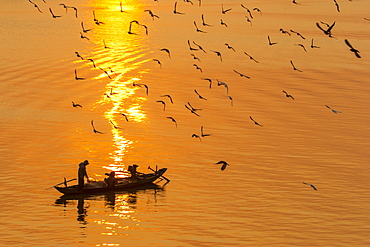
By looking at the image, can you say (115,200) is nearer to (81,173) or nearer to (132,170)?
(81,173)

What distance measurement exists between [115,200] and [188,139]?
732 inches

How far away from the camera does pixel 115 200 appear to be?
62188 millimetres

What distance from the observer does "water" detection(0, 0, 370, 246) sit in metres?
54.5

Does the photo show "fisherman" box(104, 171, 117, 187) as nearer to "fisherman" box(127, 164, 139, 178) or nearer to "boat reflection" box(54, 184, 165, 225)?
"boat reflection" box(54, 184, 165, 225)

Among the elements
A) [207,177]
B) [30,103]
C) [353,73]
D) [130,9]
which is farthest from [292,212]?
[130,9]

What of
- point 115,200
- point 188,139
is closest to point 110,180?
point 115,200

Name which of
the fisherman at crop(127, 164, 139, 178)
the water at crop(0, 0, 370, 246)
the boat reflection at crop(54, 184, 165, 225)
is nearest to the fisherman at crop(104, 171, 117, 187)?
the boat reflection at crop(54, 184, 165, 225)

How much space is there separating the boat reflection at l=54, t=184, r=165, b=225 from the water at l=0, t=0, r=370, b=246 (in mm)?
191

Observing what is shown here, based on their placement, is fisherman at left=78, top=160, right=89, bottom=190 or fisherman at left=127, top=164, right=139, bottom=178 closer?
fisherman at left=78, top=160, right=89, bottom=190

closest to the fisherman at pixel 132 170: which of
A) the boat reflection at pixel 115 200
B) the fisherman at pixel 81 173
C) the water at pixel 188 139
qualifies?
the boat reflection at pixel 115 200

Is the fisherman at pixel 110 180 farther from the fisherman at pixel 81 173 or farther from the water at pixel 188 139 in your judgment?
the fisherman at pixel 81 173

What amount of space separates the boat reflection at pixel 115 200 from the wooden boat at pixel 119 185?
1.18 ft

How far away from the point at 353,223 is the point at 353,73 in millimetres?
60984

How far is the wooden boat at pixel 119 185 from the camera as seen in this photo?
62.1m
